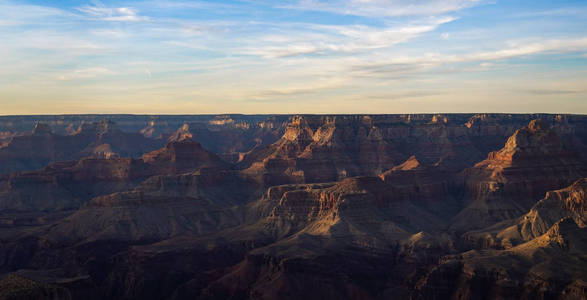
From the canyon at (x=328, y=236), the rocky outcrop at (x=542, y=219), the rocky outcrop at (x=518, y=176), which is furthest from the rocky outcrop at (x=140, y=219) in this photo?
the rocky outcrop at (x=542, y=219)

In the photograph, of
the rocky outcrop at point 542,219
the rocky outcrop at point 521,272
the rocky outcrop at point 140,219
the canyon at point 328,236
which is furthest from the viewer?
the rocky outcrop at point 140,219

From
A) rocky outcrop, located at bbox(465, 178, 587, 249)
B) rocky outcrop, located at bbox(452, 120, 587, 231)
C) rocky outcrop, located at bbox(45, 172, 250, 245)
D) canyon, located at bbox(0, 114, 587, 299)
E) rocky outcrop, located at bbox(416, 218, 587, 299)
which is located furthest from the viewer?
rocky outcrop, located at bbox(452, 120, 587, 231)

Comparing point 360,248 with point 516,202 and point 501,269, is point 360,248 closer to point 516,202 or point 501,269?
point 501,269

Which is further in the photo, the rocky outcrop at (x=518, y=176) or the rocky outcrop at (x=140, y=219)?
the rocky outcrop at (x=518, y=176)

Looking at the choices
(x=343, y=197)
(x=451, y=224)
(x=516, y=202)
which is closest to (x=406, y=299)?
(x=343, y=197)

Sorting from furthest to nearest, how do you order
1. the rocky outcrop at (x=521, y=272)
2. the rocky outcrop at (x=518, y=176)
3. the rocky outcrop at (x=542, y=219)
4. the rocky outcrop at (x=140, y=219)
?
the rocky outcrop at (x=518, y=176) < the rocky outcrop at (x=140, y=219) < the rocky outcrop at (x=542, y=219) < the rocky outcrop at (x=521, y=272)

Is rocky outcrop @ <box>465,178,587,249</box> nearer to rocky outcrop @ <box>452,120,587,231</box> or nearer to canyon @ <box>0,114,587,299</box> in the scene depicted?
canyon @ <box>0,114,587,299</box>

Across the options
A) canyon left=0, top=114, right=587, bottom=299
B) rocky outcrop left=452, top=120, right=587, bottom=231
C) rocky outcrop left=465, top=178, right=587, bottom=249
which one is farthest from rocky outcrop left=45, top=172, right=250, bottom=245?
rocky outcrop left=465, top=178, right=587, bottom=249

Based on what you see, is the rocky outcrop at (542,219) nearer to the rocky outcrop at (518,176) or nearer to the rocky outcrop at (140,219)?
the rocky outcrop at (518,176)

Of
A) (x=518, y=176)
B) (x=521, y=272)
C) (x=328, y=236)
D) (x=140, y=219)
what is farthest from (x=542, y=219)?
(x=140, y=219)
